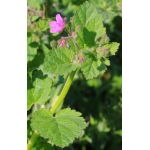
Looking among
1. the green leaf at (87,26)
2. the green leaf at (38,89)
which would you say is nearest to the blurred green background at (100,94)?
the green leaf at (38,89)

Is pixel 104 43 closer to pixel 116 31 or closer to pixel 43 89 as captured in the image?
pixel 43 89

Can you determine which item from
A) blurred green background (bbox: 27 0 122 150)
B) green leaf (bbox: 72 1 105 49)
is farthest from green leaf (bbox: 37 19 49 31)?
green leaf (bbox: 72 1 105 49)

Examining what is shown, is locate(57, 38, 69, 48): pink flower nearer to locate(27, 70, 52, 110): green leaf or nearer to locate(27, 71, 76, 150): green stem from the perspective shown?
locate(27, 71, 76, 150): green stem

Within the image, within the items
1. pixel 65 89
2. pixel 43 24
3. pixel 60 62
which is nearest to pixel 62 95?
pixel 65 89

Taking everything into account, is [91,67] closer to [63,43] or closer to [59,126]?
[63,43]

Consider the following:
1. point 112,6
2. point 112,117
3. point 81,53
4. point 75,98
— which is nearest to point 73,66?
point 81,53

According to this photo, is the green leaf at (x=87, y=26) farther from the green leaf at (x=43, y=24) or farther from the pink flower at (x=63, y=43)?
the green leaf at (x=43, y=24)
